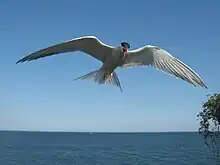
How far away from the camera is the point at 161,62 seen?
7.08 meters

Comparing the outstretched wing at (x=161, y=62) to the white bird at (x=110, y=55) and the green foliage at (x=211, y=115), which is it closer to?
the white bird at (x=110, y=55)

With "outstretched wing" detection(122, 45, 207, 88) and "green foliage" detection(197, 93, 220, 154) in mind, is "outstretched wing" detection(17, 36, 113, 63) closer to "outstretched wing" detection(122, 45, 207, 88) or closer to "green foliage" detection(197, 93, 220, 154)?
"outstretched wing" detection(122, 45, 207, 88)

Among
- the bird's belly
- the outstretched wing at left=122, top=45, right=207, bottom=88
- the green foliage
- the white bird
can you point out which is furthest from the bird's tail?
the green foliage

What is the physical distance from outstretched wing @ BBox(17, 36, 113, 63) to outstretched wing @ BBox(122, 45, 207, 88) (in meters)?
0.53

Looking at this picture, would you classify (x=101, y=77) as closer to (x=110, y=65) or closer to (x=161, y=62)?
(x=110, y=65)

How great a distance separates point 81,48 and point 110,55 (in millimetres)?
636

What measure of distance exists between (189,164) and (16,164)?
30106 mm

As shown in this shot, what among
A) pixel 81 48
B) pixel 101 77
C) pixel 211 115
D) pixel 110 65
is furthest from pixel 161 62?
pixel 211 115

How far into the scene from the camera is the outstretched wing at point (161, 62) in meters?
5.54

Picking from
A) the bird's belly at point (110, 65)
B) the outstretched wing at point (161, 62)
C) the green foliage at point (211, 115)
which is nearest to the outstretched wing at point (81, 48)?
the bird's belly at point (110, 65)

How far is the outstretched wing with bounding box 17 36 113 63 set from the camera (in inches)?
269

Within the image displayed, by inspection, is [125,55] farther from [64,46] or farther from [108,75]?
[64,46]

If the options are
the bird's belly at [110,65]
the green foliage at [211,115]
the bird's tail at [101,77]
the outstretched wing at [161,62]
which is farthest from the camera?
the green foliage at [211,115]

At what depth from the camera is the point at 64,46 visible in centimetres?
718
